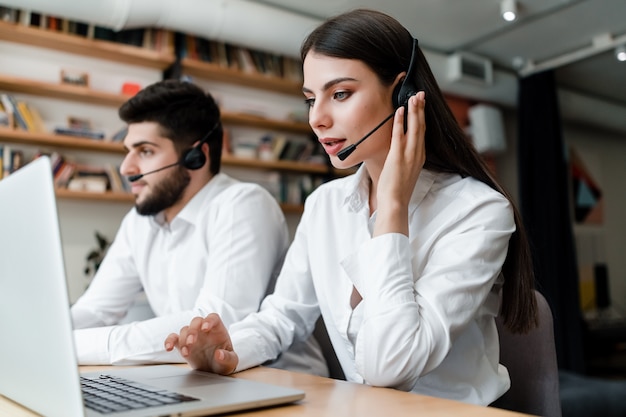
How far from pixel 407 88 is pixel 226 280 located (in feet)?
2.23

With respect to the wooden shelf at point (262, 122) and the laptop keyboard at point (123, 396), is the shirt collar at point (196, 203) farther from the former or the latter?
the wooden shelf at point (262, 122)

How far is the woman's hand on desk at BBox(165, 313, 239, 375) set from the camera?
3.15 ft

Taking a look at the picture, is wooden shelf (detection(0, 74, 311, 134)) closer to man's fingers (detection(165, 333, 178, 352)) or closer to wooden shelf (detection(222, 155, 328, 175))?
wooden shelf (detection(222, 155, 328, 175))

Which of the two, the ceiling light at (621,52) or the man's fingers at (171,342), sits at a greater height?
the ceiling light at (621,52)

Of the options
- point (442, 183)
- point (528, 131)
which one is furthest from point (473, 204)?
Result: point (528, 131)

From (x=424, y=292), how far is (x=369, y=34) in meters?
0.53

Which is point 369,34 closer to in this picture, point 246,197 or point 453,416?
point 246,197

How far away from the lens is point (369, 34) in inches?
45.7

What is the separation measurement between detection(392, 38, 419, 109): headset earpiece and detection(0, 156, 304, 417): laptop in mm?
640

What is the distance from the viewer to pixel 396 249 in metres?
0.99

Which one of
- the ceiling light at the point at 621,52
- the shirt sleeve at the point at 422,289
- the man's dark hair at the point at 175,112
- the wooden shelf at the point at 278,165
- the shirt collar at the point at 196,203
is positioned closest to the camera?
the shirt sleeve at the point at 422,289

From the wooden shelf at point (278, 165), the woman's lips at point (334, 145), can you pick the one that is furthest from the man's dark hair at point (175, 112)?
the wooden shelf at point (278, 165)

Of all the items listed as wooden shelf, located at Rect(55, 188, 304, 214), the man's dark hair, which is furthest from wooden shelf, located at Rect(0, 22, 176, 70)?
the man's dark hair

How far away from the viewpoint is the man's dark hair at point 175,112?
1878mm
